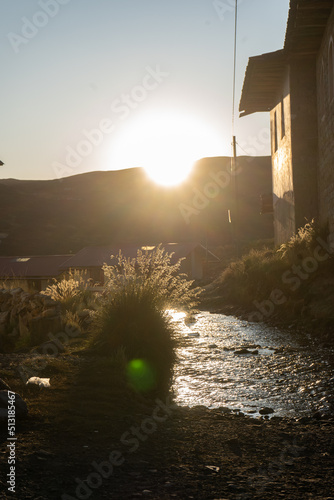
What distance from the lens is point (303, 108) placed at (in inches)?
622

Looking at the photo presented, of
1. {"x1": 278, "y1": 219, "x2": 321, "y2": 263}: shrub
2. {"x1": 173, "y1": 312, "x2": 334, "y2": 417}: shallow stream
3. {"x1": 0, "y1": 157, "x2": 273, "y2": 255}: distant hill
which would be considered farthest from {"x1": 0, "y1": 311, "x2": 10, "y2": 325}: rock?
{"x1": 0, "y1": 157, "x2": 273, "y2": 255}: distant hill

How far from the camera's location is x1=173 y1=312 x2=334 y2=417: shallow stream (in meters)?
5.76

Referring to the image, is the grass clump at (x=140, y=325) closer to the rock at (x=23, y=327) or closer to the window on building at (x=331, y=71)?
the rock at (x=23, y=327)

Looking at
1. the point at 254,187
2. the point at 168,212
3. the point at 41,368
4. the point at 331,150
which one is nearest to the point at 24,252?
the point at 168,212

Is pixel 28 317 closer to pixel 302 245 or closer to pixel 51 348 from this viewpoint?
pixel 51 348

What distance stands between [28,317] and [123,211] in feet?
235

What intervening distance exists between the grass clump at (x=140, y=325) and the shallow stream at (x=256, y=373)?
326mm

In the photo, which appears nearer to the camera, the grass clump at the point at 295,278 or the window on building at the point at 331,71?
the grass clump at the point at 295,278

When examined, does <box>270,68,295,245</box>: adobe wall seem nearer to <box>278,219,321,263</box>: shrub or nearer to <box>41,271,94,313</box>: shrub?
<box>278,219,321,263</box>: shrub

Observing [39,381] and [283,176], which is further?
[283,176]

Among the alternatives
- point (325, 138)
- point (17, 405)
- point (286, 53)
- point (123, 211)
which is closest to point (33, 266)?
point (286, 53)

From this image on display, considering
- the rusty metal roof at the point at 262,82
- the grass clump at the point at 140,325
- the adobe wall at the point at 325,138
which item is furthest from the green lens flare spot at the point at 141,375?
the rusty metal roof at the point at 262,82

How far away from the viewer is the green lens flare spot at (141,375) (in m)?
6.32

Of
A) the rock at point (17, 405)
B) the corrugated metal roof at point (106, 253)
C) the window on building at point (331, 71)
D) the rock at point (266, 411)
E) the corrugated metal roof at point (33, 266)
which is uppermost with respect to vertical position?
the window on building at point (331, 71)
